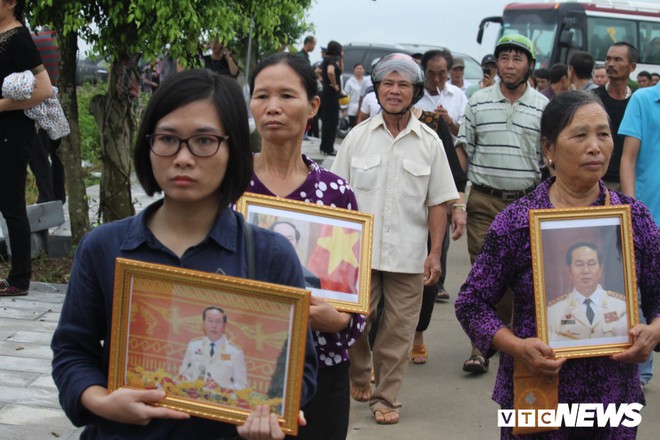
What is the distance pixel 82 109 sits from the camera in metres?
18.2

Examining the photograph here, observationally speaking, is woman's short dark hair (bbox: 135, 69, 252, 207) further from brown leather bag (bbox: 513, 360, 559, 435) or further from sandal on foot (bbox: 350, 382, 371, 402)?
sandal on foot (bbox: 350, 382, 371, 402)

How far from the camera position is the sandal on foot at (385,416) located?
5.86 meters

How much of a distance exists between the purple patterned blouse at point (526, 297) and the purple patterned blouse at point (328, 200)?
15.4 inches

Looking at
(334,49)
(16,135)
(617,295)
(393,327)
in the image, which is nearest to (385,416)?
(393,327)

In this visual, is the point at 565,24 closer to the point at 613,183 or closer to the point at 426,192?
the point at 613,183

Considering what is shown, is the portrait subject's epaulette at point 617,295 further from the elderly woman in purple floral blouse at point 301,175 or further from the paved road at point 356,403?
the paved road at point 356,403

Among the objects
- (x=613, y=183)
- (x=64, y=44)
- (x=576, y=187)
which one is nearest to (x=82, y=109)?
(x=64, y=44)

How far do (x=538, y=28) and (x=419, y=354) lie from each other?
20.4 metres

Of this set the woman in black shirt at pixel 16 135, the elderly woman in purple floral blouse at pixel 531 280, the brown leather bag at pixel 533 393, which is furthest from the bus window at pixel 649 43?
the brown leather bag at pixel 533 393

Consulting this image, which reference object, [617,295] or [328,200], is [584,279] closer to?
[617,295]

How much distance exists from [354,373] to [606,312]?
2.92 m

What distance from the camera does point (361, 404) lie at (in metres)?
6.19

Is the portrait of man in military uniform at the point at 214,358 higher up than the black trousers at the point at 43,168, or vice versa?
the black trousers at the point at 43,168

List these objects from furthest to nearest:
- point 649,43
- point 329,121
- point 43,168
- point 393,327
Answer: point 649,43 < point 329,121 < point 43,168 < point 393,327
